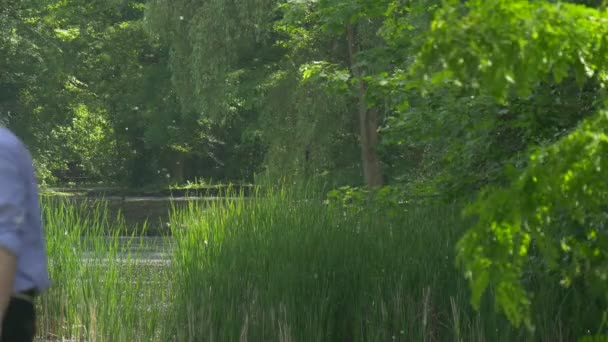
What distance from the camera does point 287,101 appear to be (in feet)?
81.4

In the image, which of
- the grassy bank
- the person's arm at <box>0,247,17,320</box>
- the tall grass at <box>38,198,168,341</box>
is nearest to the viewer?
the person's arm at <box>0,247,17,320</box>

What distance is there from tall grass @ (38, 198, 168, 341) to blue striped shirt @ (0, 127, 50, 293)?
4985 mm

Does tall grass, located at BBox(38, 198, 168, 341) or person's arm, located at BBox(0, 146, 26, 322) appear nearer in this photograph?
person's arm, located at BBox(0, 146, 26, 322)

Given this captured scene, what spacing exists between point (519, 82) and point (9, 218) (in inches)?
55.3

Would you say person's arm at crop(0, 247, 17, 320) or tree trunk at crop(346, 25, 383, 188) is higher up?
tree trunk at crop(346, 25, 383, 188)

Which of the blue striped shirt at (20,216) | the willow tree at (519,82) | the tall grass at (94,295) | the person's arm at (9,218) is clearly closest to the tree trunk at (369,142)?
the tall grass at (94,295)

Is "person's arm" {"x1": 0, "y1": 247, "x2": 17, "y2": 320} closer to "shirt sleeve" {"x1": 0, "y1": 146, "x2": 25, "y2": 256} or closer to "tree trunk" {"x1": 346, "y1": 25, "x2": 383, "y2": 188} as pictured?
"shirt sleeve" {"x1": 0, "y1": 146, "x2": 25, "y2": 256}

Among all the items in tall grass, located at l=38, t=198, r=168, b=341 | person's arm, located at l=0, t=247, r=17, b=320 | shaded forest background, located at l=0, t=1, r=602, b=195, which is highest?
shaded forest background, located at l=0, t=1, r=602, b=195

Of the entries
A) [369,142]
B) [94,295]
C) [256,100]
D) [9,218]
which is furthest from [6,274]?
[256,100]

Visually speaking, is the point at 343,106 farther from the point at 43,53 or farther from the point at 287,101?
the point at 43,53

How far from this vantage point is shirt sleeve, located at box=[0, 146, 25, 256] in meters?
2.84

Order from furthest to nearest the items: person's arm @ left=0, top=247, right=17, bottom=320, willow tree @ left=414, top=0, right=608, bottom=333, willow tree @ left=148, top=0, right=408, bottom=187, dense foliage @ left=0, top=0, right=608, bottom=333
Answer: willow tree @ left=148, top=0, right=408, bottom=187 < dense foliage @ left=0, top=0, right=608, bottom=333 < willow tree @ left=414, top=0, right=608, bottom=333 < person's arm @ left=0, top=247, right=17, bottom=320

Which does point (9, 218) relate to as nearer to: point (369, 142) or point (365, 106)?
point (365, 106)

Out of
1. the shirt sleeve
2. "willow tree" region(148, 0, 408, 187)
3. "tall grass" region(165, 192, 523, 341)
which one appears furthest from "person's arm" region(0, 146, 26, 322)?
"willow tree" region(148, 0, 408, 187)
